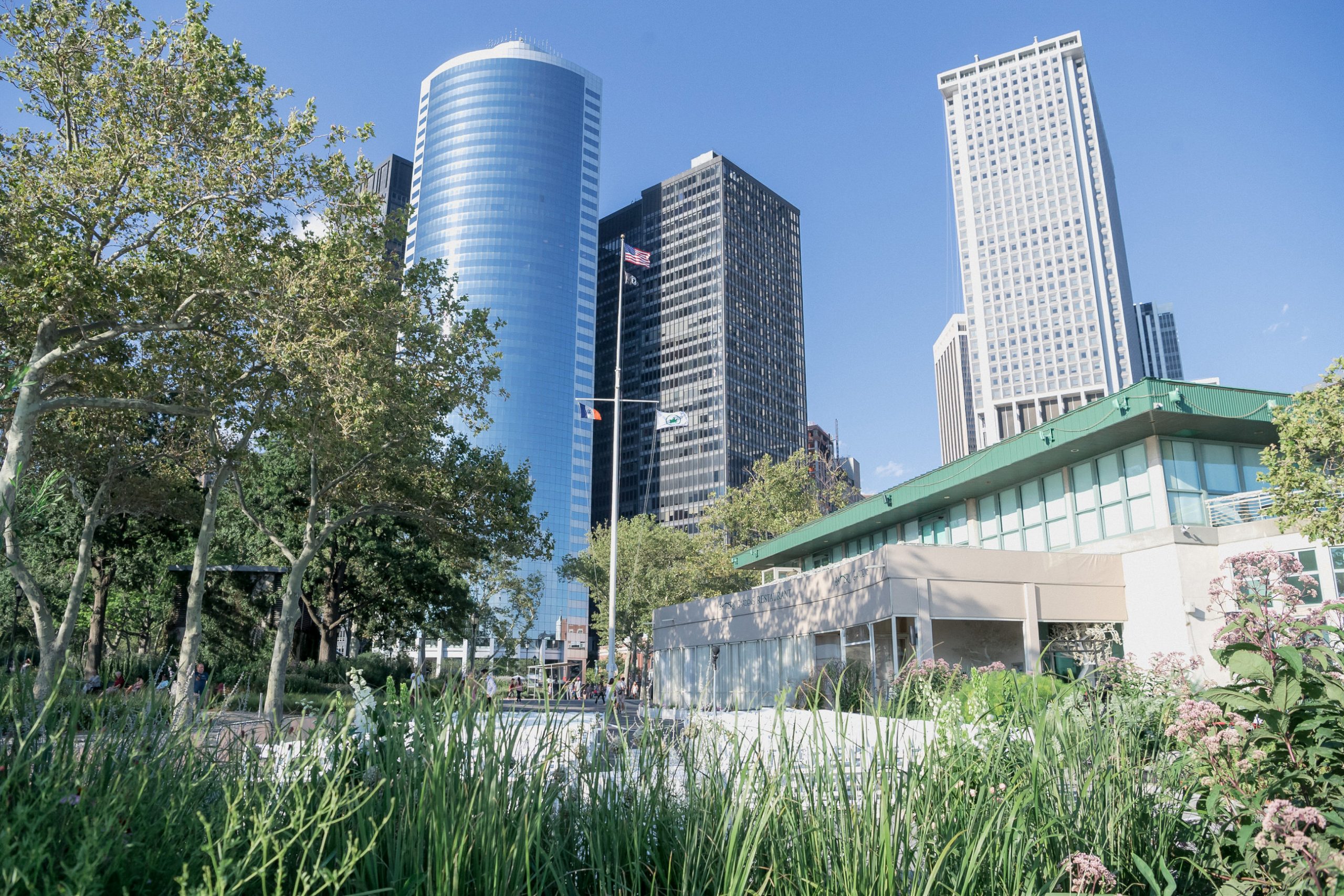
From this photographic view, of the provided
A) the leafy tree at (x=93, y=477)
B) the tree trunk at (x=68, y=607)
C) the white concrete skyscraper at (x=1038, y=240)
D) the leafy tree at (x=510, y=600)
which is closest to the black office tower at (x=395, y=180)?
the white concrete skyscraper at (x=1038, y=240)

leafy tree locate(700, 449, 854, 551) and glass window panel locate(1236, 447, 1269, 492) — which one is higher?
leafy tree locate(700, 449, 854, 551)

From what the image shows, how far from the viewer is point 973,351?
611ft

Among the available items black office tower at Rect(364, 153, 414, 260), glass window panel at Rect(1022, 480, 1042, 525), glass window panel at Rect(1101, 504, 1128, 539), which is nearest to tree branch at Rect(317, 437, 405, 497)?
glass window panel at Rect(1022, 480, 1042, 525)

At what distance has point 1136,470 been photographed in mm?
22734

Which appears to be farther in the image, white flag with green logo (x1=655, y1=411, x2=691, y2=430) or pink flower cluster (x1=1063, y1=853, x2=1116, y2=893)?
white flag with green logo (x1=655, y1=411, x2=691, y2=430)

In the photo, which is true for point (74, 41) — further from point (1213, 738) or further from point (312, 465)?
point (1213, 738)

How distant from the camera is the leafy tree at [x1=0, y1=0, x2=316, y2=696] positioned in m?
14.6

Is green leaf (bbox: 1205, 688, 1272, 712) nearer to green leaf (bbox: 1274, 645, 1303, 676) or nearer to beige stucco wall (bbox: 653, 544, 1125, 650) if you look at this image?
green leaf (bbox: 1274, 645, 1303, 676)

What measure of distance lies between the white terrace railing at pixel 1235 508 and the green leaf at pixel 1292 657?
21800mm

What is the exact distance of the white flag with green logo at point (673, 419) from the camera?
103ft

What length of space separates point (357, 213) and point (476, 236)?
124 metres

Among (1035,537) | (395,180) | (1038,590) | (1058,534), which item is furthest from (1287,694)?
(395,180)

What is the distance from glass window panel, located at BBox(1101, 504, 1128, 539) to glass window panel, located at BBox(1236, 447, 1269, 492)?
9.87ft

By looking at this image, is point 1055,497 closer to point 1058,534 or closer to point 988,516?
point 1058,534
